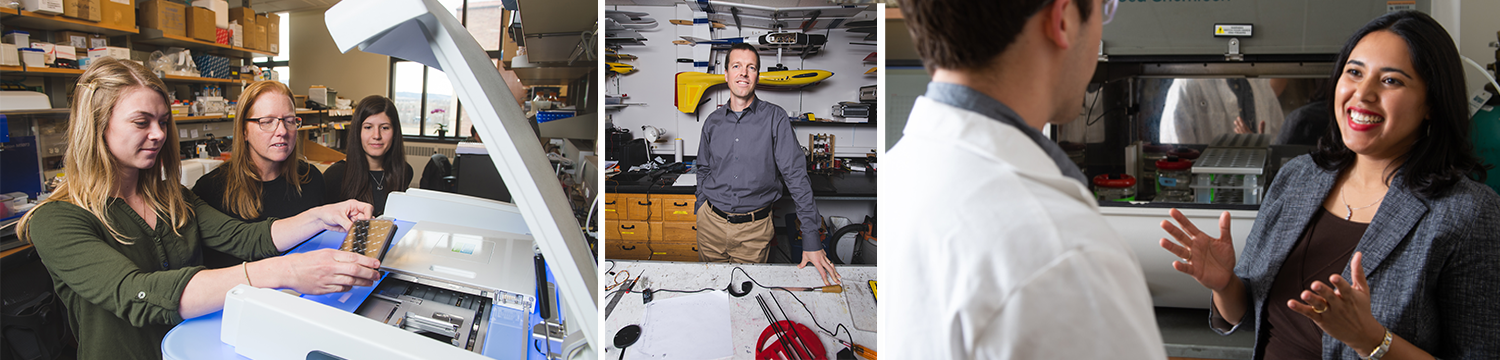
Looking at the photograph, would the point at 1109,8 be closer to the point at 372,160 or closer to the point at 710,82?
the point at 710,82

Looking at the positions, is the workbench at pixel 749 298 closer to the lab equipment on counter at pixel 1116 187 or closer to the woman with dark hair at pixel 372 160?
the woman with dark hair at pixel 372 160

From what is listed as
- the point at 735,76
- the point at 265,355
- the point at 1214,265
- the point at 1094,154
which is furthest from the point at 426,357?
the point at 1094,154

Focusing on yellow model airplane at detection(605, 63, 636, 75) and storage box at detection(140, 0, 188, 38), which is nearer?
storage box at detection(140, 0, 188, 38)

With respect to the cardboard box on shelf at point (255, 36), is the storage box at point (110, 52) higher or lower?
lower

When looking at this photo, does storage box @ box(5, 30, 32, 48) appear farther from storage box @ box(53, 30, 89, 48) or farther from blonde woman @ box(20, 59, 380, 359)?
blonde woman @ box(20, 59, 380, 359)

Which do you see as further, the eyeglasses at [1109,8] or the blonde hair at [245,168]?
the blonde hair at [245,168]

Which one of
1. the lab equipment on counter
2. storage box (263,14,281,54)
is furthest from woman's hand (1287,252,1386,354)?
storage box (263,14,281,54)

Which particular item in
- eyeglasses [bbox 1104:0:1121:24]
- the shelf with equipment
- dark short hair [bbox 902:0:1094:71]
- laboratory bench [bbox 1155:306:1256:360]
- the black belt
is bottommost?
laboratory bench [bbox 1155:306:1256:360]

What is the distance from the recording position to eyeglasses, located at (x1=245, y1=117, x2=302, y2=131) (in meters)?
1.56

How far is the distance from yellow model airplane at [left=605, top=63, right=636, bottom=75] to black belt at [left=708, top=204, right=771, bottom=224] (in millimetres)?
496

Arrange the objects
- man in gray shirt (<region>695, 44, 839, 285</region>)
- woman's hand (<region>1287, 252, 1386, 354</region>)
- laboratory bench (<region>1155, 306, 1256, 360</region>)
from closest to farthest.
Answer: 1. woman's hand (<region>1287, 252, 1386, 354</region>)
2. man in gray shirt (<region>695, 44, 839, 285</region>)
3. laboratory bench (<region>1155, 306, 1256, 360</region>)

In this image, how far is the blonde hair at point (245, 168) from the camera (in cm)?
154

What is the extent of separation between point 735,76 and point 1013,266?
1.46 metres

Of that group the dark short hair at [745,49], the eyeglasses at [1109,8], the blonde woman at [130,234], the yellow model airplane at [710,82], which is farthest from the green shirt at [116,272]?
the eyeglasses at [1109,8]
